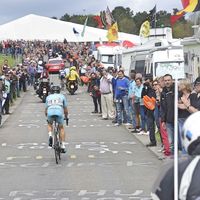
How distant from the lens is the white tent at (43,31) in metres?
59.2

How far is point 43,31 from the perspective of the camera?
195 ft

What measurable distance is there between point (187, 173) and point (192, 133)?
235 mm

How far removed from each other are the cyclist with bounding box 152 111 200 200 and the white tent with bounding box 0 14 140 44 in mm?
54486

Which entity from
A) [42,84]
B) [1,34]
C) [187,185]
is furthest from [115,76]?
[1,34]

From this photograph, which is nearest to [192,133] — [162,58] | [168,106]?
[168,106]

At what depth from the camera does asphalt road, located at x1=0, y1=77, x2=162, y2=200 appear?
11.6 meters

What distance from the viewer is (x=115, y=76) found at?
24.9m

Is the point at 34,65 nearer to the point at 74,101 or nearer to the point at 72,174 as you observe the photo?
the point at 74,101

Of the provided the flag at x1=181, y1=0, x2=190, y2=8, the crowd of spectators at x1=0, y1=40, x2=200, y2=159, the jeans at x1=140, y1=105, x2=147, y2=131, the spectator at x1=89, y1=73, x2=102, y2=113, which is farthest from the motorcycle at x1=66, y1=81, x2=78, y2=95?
the flag at x1=181, y1=0, x2=190, y2=8

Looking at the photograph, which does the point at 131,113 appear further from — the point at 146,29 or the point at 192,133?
the point at 192,133

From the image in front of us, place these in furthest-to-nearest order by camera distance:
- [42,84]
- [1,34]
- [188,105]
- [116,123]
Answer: [1,34] → [42,84] → [116,123] → [188,105]

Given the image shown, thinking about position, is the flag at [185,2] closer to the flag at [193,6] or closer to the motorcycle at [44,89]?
the flag at [193,6]

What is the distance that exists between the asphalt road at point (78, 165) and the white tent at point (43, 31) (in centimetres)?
3464

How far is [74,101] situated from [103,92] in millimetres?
9571
